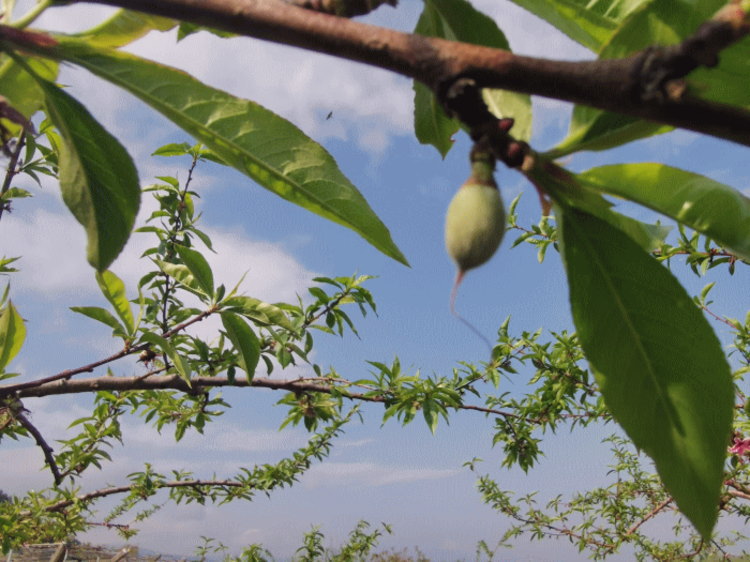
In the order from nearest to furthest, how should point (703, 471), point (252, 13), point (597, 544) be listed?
point (252, 13) → point (703, 471) → point (597, 544)

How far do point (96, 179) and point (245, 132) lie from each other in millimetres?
271

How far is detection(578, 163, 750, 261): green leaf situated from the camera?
71 cm

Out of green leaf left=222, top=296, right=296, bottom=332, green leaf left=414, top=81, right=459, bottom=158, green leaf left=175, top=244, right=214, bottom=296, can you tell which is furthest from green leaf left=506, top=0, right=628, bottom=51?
green leaf left=222, top=296, right=296, bottom=332

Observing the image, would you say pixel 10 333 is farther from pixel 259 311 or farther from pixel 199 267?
pixel 259 311

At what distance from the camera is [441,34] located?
0.89m

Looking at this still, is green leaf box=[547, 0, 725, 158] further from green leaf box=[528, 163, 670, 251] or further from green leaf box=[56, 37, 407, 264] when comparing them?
green leaf box=[56, 37, 407, 264]

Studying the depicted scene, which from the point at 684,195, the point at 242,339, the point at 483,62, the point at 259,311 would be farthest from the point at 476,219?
the point at 259,311

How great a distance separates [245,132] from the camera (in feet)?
2.69

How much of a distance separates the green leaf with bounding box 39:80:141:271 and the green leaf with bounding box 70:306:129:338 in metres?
1.88

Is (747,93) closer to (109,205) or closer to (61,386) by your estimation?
(109,205)

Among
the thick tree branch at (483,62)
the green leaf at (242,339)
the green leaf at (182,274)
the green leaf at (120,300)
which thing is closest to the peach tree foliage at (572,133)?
the thick tree branch at (483,62)

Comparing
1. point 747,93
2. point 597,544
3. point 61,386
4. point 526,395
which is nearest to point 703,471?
point 747,93

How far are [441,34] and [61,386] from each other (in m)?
2.81

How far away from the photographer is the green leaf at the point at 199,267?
2.54 m
